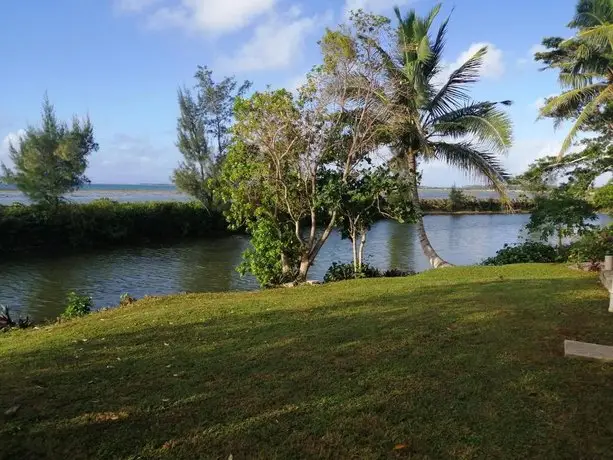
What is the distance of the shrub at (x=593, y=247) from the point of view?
12.0 metres

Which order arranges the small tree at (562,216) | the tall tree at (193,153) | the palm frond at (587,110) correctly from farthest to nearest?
the tall tree at (193,153), the palm frond at (587,110), the small tree at (562,216)

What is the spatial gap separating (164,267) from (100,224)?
8.36 metres

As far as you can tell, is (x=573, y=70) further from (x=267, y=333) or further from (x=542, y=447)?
(x=542, y=447)

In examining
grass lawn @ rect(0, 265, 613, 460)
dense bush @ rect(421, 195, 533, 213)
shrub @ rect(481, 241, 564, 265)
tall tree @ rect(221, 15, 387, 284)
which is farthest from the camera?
dense bush @ rect(421, 195, 533, 213)

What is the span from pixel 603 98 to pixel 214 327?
16.0 m

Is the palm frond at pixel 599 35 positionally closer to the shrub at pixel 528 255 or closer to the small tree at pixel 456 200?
the shrub at pixel 528 255

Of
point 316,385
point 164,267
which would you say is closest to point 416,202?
point 164,267

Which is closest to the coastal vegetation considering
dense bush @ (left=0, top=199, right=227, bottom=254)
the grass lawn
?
the grass lawn

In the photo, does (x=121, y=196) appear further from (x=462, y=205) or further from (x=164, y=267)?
(x=164, y=267)

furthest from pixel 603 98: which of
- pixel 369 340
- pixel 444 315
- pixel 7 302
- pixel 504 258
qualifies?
pixel 7 302

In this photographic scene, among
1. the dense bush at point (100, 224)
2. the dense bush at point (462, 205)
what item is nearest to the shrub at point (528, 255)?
the dense bush at point (100, 224)

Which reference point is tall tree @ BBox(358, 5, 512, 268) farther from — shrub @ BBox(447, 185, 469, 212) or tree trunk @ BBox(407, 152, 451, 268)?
shrub @ BBox(447, 185, 469, 212)

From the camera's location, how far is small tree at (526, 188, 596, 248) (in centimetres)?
1414

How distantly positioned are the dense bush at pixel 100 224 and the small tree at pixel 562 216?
65.0ft
